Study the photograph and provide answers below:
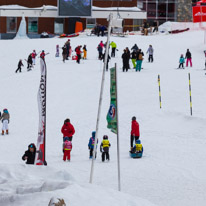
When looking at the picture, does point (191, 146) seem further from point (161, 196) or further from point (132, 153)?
point (161, 196)

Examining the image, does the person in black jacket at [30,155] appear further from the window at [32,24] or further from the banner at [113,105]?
the window at [32,24]

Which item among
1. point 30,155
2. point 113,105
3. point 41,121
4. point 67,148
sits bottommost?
point 67,148

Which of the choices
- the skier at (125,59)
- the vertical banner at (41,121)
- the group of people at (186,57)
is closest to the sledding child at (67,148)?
the vertical banner at (41,121)

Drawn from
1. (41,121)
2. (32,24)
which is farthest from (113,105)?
(32,24)

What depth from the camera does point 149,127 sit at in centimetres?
2294

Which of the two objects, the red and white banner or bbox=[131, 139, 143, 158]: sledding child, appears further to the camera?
the red and white banner

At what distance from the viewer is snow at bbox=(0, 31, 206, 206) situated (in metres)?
11.1

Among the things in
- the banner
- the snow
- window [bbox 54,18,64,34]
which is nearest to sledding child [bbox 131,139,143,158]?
the snow

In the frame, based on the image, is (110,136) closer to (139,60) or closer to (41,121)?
(41,121)

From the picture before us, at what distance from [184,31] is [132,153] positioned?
40159 millimetres

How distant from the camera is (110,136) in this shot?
71.6 feet

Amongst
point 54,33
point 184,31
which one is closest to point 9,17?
point 54,33

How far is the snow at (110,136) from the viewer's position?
11141 millimetres

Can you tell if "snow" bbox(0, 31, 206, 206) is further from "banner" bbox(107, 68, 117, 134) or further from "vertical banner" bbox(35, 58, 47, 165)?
"banner" bbox(107, 68, 117, 134)
